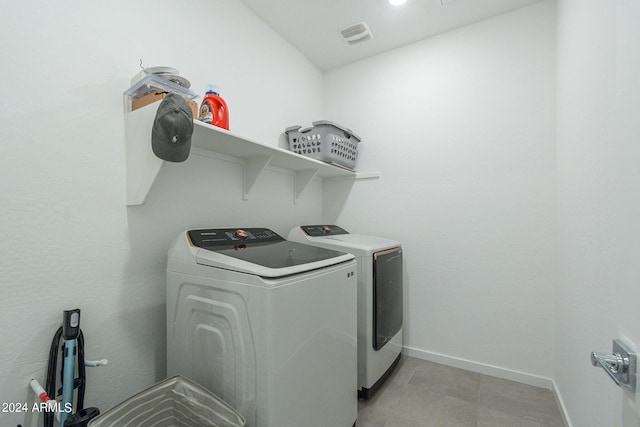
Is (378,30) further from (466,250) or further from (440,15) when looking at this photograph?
(466,250)

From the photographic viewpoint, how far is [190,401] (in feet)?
3.55

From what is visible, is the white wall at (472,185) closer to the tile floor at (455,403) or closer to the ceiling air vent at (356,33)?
the tile floor at (455,403)

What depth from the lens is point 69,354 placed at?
1.01 m

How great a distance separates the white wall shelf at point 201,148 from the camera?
3.92ft

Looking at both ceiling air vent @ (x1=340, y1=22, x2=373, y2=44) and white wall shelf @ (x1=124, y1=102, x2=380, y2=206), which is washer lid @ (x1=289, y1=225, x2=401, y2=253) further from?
ceiling air vent @ (x1=340, y1=22, x2=373, y2=44)

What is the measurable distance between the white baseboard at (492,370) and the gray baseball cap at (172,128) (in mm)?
2401

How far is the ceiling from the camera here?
1.96m

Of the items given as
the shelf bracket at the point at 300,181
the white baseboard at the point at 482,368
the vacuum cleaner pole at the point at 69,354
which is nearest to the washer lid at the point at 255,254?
the vacuum cleaner pole at the point at 69,354

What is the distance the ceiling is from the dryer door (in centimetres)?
178

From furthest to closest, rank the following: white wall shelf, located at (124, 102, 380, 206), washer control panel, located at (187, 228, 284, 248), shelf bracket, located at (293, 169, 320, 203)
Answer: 1. shelf bracket, located at (293, 169, 320, 203)
2. washer control panel, located at (187, 228, 284, 248)
3. white wall shelf, located at (124, 102, 380, 206)

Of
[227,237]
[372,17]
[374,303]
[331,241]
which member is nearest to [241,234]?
[227,237]

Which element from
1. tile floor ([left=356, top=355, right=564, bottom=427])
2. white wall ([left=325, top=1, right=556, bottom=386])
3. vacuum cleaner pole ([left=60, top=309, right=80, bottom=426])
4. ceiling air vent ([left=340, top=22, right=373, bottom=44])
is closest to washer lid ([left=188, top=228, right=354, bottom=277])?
vacuum cleaner pole ([left=60, top=309, right=80, bottom=426])

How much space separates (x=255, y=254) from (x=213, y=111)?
2.52 ft

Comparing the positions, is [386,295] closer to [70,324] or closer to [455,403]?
[455,403]
